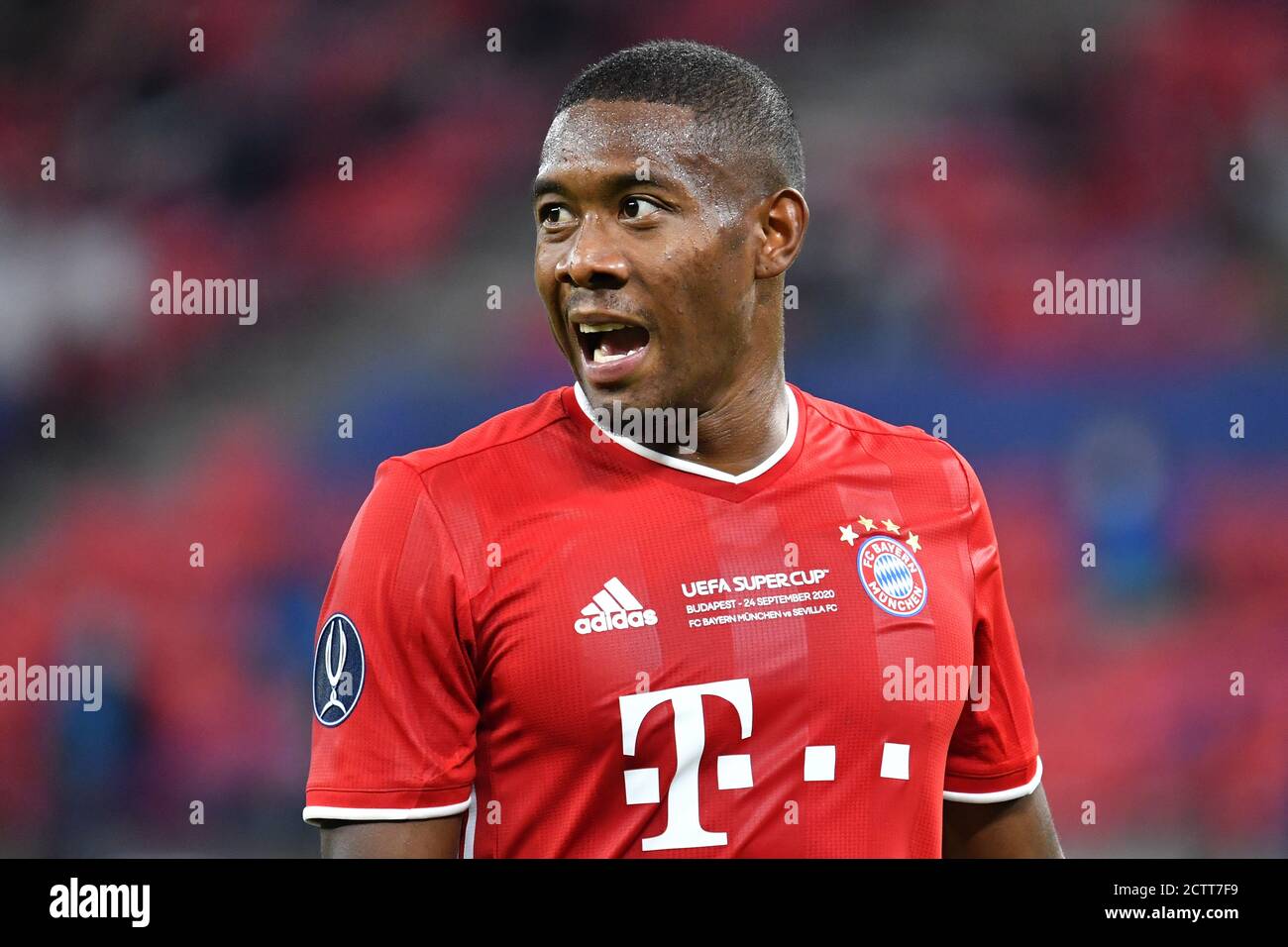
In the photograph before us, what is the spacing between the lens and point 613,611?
2.42 m

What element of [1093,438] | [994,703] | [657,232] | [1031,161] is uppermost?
[1031,161]

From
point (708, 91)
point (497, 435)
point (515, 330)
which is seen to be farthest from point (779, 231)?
point (515, 330)

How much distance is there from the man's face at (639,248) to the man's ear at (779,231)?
75 millimetres

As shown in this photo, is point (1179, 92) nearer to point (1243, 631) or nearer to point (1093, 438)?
point (1093, 438)

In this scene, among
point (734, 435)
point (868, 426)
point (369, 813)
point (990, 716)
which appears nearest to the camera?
point (369, 813)

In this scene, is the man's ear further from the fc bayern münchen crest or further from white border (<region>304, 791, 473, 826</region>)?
white border (<region>304, 791, 473, 826</region>)

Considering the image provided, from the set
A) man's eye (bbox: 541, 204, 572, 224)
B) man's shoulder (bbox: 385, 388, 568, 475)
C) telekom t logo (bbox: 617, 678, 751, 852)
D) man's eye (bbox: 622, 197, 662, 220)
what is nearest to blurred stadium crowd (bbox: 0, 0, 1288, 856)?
man's shoulder (bbox: 385, 388, 568, 475)

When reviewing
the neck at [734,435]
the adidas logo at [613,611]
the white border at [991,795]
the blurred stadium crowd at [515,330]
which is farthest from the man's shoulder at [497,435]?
the blurred stadium crowd at [515,330]

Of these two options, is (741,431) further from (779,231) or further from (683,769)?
(683,769)

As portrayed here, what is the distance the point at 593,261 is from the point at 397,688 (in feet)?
2.52

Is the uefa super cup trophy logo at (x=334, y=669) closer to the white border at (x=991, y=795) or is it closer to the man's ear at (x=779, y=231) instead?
the man's ear at (x=779, y=231)

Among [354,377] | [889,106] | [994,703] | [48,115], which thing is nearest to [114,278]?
[48,115]

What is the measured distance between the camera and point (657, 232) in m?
2.49
